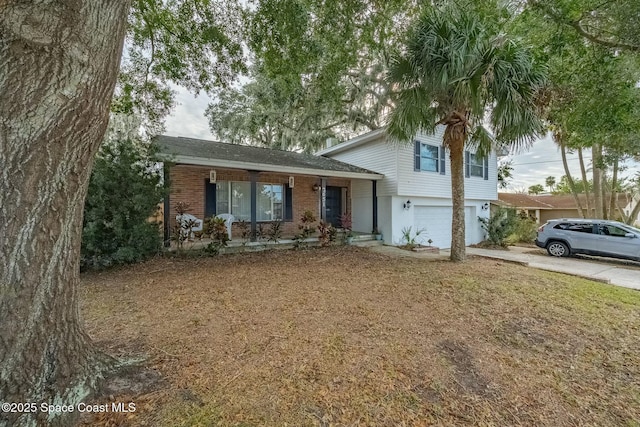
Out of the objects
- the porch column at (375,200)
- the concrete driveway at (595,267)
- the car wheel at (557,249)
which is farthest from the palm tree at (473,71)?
the car wheel at (557,249)

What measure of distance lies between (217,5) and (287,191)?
650 centimetres

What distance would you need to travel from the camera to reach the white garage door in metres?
13.1

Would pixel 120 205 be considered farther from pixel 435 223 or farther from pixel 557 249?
pixel 557 249

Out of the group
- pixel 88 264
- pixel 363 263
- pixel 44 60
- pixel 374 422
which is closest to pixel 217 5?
pixel 44 60

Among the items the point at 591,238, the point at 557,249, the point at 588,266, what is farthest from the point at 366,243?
the point at 591,238

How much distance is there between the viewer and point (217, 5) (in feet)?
21.6

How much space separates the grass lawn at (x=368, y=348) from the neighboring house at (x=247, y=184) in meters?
3.72

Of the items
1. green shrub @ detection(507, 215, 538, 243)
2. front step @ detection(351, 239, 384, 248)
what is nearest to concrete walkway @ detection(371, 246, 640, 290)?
front step @ detection(351, 239, 384, 248)

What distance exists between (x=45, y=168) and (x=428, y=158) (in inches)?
511

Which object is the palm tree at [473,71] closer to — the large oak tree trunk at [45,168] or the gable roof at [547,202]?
the large oak tree trunk at [45,168]

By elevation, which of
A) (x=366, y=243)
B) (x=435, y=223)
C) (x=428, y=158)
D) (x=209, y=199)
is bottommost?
(x=366, y=243)

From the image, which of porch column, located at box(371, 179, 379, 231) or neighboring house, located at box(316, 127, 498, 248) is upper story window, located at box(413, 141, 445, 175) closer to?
neighboring house, located at box(316, 127, 498, 248)

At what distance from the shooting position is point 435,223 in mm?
13703

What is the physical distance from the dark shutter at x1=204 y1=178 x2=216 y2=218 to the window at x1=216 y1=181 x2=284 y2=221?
0.21 meters
